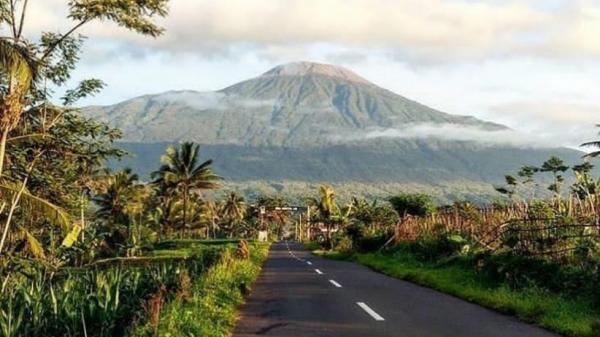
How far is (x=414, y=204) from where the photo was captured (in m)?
46.5

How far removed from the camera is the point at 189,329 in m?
9.41

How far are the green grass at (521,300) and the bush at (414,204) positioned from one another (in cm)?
2492

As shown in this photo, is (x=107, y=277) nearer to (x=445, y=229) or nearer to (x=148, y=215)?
(x=445, y=229)

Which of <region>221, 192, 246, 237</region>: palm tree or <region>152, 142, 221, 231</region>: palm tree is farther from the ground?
<region>152, 142, 221, 231</region>: palm tree

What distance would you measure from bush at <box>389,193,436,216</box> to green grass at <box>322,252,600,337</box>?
24.9 metres

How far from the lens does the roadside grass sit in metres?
9.07

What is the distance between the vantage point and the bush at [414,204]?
1805 inches

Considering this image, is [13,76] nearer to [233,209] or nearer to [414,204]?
[414,204]

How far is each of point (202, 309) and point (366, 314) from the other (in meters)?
2.98

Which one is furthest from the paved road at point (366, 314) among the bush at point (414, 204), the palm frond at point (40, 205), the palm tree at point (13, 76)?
the bush at point (414, 204)

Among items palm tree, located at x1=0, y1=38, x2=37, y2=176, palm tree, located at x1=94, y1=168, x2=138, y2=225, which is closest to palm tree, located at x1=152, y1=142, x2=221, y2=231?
palm tree, located at x1=94, y1=168, x2=138, y2=225

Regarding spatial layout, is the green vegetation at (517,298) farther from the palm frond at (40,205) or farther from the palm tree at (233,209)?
the palm tree at (233,209)

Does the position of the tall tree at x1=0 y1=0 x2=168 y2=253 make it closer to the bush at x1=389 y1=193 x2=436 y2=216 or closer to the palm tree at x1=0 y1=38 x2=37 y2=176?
the palm tree at x1=0 y1=38 x2=37 y2=176

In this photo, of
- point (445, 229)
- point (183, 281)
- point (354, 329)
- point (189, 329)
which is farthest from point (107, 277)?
point (445, 229)
